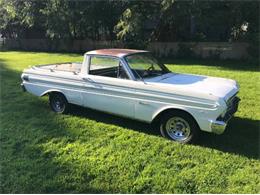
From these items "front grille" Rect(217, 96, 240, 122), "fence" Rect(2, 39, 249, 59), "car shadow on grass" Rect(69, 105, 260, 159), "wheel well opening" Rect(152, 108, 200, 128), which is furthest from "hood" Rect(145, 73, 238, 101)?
"fence" Rect(2, 39, 249, 59)

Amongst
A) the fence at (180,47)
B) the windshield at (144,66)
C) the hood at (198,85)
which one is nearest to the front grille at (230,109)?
the hood at (198,85)

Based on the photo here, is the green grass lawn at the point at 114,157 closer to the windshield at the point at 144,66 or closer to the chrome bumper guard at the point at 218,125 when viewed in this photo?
the chrome bumper guard at the point at 218,125

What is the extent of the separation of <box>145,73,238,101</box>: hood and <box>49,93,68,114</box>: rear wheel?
2094mm

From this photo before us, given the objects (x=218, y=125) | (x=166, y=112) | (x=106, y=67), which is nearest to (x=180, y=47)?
(x=106, y=67)

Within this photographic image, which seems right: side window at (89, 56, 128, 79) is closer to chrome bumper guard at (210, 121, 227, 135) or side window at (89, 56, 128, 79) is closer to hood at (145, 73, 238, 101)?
hood at (145, 73, 238, 101)

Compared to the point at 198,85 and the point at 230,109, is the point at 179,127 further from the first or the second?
the point at 230,109

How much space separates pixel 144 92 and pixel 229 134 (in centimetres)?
169

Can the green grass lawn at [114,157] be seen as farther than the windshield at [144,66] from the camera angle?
No

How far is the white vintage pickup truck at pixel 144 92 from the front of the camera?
512cm

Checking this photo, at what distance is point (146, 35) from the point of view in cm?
1847

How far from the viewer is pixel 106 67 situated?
A: 21.2ft

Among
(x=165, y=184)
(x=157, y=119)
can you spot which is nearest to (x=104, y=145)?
(x=157, y=119)

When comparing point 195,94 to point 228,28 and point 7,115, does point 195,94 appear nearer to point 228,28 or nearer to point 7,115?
point 7,115

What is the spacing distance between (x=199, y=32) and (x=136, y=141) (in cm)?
1463
